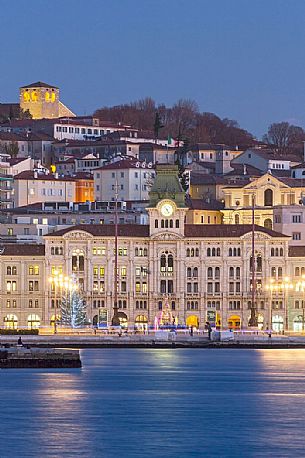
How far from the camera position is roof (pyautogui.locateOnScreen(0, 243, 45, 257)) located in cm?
14012

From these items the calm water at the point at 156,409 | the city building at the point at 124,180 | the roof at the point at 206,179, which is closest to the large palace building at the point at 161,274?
the roof at the point at 206,179

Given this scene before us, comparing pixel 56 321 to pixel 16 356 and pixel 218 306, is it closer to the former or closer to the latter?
pixel 218 306

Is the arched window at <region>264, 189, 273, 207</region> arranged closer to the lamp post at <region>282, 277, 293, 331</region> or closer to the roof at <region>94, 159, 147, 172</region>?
A: the lamp post at <region>282, 277, 293, 331</region>

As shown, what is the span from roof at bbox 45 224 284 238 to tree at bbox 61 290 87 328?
4.89 metres

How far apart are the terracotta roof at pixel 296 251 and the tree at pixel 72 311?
13999 mm

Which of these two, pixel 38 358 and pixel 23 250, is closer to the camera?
pixel 38 358

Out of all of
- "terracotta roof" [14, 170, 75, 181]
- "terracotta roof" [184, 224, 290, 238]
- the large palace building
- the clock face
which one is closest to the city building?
"terracotta roof" [14, 170, 75, 181]

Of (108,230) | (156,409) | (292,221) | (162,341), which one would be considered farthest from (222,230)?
(156,409)

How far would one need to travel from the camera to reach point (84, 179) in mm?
177125

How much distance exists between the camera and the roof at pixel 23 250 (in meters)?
140

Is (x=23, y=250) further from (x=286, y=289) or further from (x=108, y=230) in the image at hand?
(x=286, y=289)

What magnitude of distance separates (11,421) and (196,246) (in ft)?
222

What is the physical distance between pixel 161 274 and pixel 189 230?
337cm

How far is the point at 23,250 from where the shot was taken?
140625 millimetres
